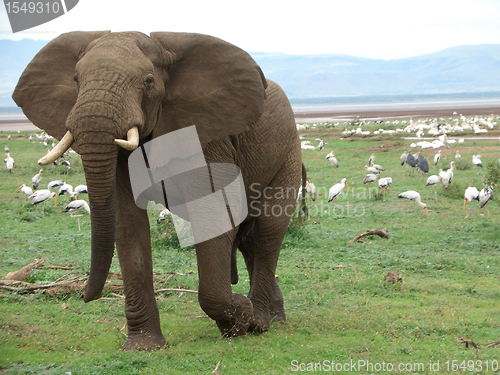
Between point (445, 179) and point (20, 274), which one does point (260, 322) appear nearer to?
point (20, 274)

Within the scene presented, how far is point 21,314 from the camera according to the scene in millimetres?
6328

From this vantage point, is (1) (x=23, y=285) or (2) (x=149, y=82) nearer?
(2) (x=149, y=82)

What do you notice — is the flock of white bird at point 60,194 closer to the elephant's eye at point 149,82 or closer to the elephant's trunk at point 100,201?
the elephant's trunk at point 100,201

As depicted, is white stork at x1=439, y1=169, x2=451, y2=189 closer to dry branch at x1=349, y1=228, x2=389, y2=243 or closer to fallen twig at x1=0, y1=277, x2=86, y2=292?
dry branch at x1=349, y1=228, x2=389, y2=243

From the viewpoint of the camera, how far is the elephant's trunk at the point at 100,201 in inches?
149

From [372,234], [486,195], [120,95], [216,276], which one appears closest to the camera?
[120,95]

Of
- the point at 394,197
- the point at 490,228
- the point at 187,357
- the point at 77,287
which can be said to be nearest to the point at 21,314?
the point at 77,287

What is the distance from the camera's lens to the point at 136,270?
5.19 m

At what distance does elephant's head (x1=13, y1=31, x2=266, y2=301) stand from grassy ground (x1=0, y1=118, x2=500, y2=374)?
121 cm

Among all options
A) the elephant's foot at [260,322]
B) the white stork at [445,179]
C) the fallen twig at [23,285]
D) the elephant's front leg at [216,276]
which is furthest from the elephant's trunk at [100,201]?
the white stork at [445,179]

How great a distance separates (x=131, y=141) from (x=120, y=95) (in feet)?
1.13

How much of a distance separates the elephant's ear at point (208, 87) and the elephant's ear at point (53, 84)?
681 mm

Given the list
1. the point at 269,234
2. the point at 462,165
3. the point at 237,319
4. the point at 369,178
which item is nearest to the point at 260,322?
the point at 237,319

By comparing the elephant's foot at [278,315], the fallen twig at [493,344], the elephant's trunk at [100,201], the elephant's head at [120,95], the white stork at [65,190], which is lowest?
the elephant's foot at [278,315]
